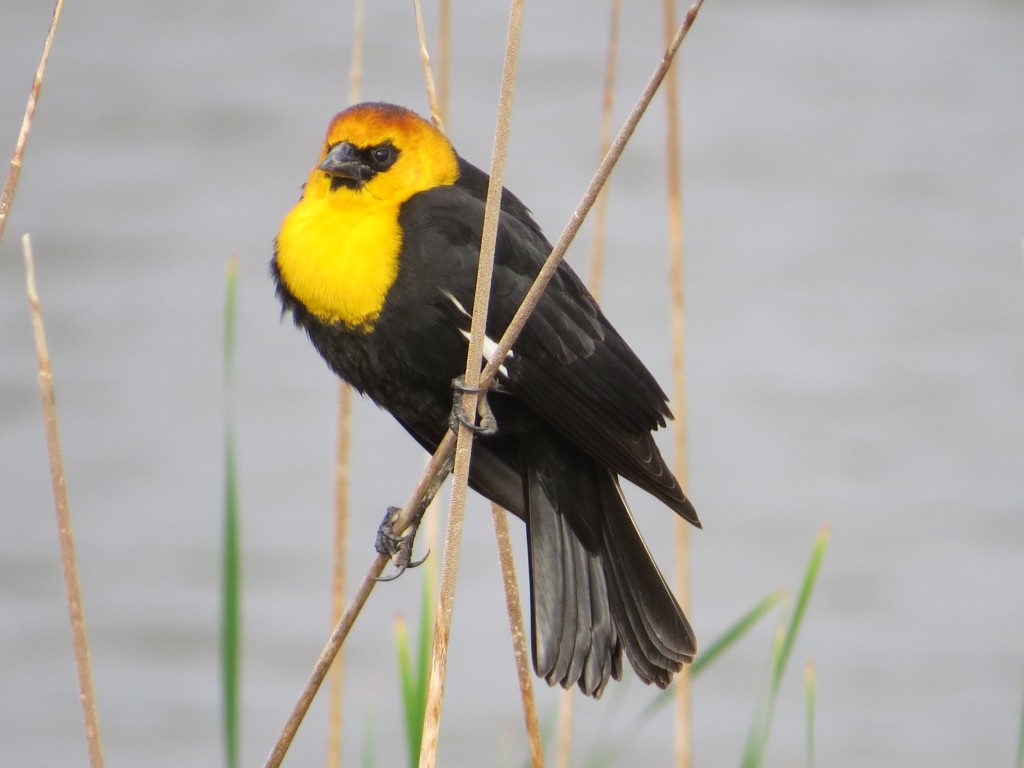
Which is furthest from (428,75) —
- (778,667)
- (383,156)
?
(778,667)

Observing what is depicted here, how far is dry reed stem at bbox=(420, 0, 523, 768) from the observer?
1.56 metres

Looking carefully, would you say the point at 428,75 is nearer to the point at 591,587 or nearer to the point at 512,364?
the point at 512,364

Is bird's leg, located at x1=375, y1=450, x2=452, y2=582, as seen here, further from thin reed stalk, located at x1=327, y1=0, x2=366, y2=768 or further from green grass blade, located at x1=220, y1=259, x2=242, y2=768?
green grass blade, located at x1=220, y1=259, x2=242, y2=768

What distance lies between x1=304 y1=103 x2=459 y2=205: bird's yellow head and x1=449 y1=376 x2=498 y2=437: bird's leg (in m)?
0.30

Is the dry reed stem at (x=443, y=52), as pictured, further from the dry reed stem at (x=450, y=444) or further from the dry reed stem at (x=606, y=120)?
the dry reed stem at (x=450, y=444)

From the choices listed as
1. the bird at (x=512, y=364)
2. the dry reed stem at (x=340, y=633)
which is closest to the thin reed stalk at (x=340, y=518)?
the bird at (x=512, y=364)

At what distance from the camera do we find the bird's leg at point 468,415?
164 centimetres

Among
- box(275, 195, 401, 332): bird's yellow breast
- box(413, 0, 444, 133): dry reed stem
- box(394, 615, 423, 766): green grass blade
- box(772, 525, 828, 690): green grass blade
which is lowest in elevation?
box(394, 615, 423, 766): green grass blade

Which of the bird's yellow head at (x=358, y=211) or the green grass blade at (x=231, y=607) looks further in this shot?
the bird's yellow head at (x=358, y=211)

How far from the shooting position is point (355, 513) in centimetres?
454

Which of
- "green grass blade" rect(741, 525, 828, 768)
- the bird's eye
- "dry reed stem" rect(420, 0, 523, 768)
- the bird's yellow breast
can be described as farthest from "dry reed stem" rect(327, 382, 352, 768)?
"green grass blade" rect(741, 525, 828, 768)

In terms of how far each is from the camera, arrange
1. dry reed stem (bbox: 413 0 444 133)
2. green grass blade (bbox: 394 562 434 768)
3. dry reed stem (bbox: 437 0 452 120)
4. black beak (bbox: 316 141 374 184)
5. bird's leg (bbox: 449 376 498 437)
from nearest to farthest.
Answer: bird's leg (bbox: 449 376 498 437)
green grass blade (bbox: 394 562 434 768)
dry reed stem (bbox: 413 0 444 133)
black beak (bbox: 316 141 374 184)
dry reed stem (bbox: 437 0 452 120)

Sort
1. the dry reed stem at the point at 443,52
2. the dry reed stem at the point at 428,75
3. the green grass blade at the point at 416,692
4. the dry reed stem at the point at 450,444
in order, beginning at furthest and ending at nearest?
1. the dry reed stem at the point at 443,52
2. the dry reed stem at the point at 428,75
3. the green grass blade at the point at 416,692
4. the dry reed stem at the point at 450,444

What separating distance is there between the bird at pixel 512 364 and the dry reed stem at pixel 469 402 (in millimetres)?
317
